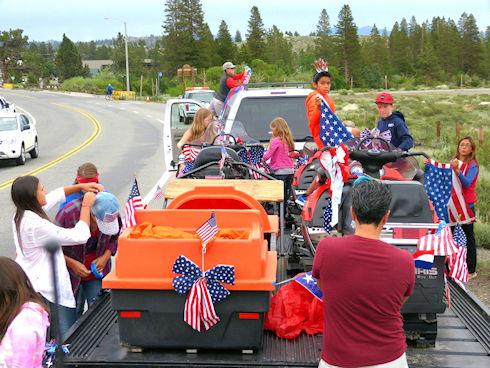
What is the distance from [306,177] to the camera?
8945mm

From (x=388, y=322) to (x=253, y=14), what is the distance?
104 meters

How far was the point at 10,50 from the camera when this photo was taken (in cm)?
11500

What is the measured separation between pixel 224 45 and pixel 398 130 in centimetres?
10004

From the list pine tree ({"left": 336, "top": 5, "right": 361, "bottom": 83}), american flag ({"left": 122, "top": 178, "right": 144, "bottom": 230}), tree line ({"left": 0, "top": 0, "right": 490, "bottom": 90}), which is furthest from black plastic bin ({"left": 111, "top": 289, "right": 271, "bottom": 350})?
pine tree ({"left": 336, "top": 5, "right": 361, "bottom": 83})

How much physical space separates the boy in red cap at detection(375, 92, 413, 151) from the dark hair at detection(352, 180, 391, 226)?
4.51 m

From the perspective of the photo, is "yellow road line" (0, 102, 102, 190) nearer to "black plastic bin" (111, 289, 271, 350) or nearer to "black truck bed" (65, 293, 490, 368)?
"black truck bed" (65, 293, 490, 368)

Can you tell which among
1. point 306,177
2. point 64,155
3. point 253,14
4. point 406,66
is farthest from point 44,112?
point 406,66

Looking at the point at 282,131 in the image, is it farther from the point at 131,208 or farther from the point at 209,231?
the point at 209,231

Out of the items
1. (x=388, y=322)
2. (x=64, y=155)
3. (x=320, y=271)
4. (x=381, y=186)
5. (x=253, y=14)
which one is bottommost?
(x=64, y=155)

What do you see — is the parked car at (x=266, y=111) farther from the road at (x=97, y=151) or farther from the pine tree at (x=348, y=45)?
the pine tree at (x=348, y=45)

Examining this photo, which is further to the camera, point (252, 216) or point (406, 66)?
point (406, 66)

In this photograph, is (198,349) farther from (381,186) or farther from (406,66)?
(406,66)

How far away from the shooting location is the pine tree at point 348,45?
326 ft

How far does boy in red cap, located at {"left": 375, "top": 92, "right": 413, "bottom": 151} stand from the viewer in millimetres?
7844
